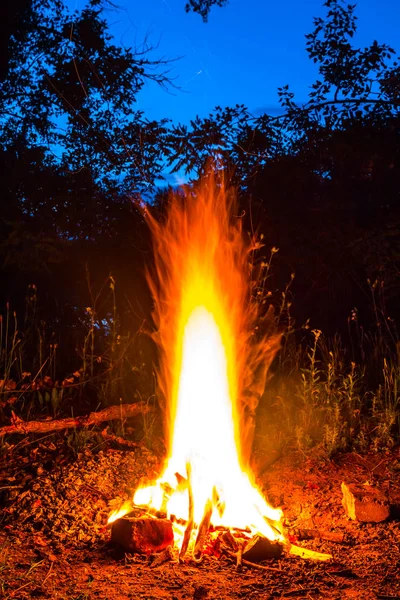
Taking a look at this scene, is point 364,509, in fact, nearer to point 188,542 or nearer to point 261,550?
point 261,550

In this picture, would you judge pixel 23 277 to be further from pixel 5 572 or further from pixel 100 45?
pixel 5 572

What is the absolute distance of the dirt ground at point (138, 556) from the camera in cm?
250

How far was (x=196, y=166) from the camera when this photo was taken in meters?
5.67

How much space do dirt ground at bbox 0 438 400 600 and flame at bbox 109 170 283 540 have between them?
0.80 feet

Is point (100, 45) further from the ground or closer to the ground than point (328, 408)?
further from the ground

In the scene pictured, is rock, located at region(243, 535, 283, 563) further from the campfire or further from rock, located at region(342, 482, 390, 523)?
rock, located at region(342, 482, 390, 523)

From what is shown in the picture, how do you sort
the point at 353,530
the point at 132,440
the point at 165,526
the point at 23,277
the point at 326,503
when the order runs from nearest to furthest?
the point at 165,526
the point at 353,530
the point at 326,503
the point at 132,440
the point at 23,277

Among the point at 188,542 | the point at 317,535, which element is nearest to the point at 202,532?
the point at 188,542

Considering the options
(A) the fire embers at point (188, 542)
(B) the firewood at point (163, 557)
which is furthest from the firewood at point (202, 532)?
(B) the firewood at point (163, 557)

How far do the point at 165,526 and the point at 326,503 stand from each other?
1000mm

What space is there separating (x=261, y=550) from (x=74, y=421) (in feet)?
5.91

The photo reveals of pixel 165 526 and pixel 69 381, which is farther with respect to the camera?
pixel 69 381

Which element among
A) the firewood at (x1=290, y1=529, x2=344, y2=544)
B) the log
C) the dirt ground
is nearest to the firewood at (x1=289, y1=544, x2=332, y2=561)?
the dirt ground

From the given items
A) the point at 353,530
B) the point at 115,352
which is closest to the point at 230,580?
the point at 353,530
